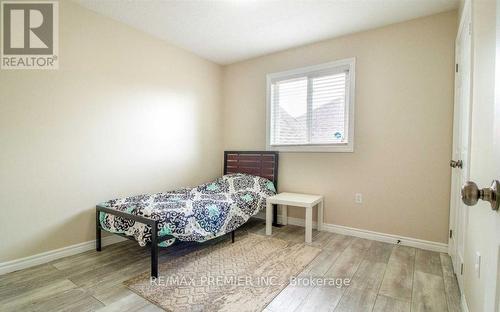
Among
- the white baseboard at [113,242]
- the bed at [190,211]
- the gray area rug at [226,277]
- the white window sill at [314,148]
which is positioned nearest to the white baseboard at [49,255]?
the white baseboard at [113,242]

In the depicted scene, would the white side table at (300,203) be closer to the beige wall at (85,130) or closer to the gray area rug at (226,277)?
the gray area rug at (226,277)

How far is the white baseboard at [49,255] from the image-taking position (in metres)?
2.13

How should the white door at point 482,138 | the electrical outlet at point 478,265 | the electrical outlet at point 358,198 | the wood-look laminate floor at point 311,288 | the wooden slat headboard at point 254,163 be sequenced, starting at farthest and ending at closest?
1. the wooden slat headboard at point 254,163
2. the electrical outlet at point 358,198
3. the wood-look laminate floor at point 311,288
4. the electrical outlet at point 478,265
5. the white door at point 482,138

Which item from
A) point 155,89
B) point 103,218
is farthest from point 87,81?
point 103,218

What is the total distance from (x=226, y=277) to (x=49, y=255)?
1738 millimetres

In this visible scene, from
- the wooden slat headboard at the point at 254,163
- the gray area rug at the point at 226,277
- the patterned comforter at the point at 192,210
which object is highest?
the wooden slat headboard at the point at 254,163

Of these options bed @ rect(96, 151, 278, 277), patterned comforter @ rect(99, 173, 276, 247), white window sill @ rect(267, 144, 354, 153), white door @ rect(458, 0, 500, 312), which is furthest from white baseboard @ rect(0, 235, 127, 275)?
white door @ rect(458, 0, 500, 312)

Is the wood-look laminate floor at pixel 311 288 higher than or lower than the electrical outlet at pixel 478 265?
lower

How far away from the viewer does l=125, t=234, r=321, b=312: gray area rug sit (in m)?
1.74

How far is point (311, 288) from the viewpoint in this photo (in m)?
1.92

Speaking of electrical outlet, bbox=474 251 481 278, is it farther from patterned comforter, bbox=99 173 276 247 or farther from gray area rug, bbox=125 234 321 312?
patterned comforter, bbox=99 173 276 247

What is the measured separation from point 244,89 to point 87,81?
2.21 m

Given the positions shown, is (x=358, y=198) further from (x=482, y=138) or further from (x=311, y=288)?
(x=482, y=138)

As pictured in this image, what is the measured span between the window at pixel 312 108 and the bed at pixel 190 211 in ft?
1.38
